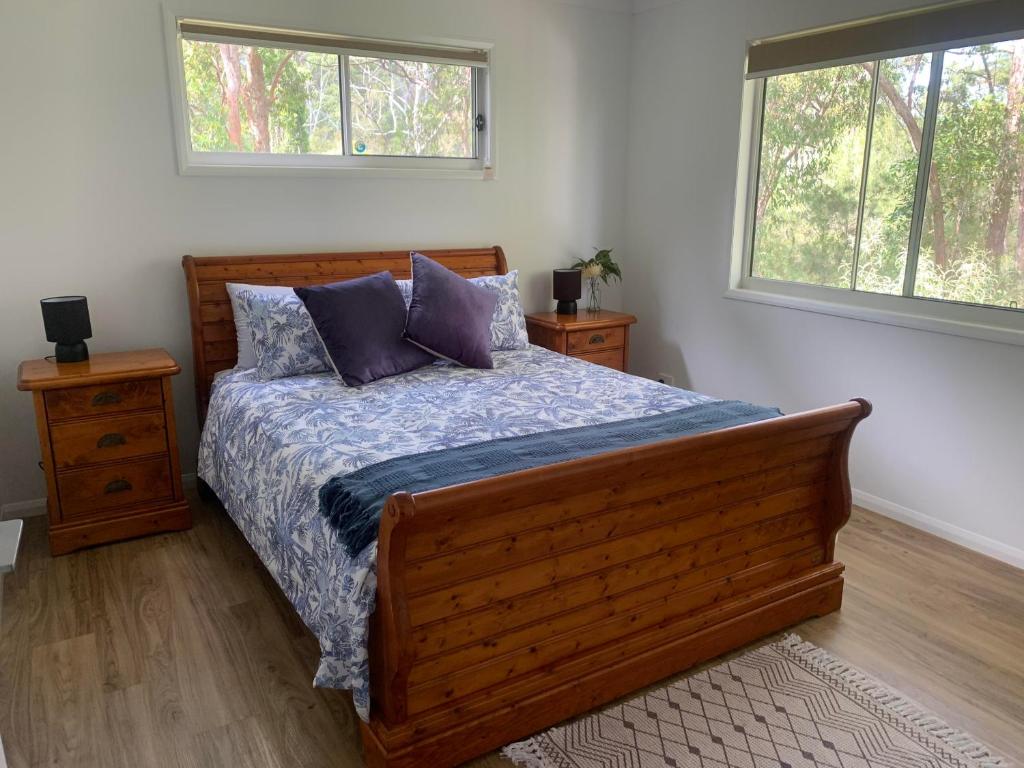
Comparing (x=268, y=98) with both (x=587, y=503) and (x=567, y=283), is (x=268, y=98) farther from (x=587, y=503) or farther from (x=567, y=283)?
(x=587, y=503)

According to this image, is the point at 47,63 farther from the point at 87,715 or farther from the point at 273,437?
the point at 87,715

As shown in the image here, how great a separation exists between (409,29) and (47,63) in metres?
1.53

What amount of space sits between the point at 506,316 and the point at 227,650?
1909mm

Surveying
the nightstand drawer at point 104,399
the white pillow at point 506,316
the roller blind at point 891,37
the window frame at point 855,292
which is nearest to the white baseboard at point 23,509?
the nightstand drawer at point 104,399

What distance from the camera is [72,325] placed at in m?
2.97

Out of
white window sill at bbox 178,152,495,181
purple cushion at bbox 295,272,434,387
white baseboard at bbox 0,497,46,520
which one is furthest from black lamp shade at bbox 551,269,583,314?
white baseboard at bbox 0,497,46,520

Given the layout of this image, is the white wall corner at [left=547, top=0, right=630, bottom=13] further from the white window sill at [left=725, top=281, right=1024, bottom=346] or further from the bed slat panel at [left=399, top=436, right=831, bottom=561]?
the bed slat panel at [left=399, top=436, right=831, bottom=561]

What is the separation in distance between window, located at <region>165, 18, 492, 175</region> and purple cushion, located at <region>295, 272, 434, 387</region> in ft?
2.71

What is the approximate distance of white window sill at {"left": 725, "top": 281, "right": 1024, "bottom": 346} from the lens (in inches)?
114

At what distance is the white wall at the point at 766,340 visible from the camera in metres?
3.00

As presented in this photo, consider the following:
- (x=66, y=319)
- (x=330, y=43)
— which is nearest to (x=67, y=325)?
(x=66, y=319)

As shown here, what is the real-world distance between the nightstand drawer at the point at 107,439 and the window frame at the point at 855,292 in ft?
9.00

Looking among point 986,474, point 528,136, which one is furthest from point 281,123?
point 986,474

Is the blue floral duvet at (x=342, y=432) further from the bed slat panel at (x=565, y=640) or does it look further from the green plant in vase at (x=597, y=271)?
the green plant in vase at (x=597, y=271)
